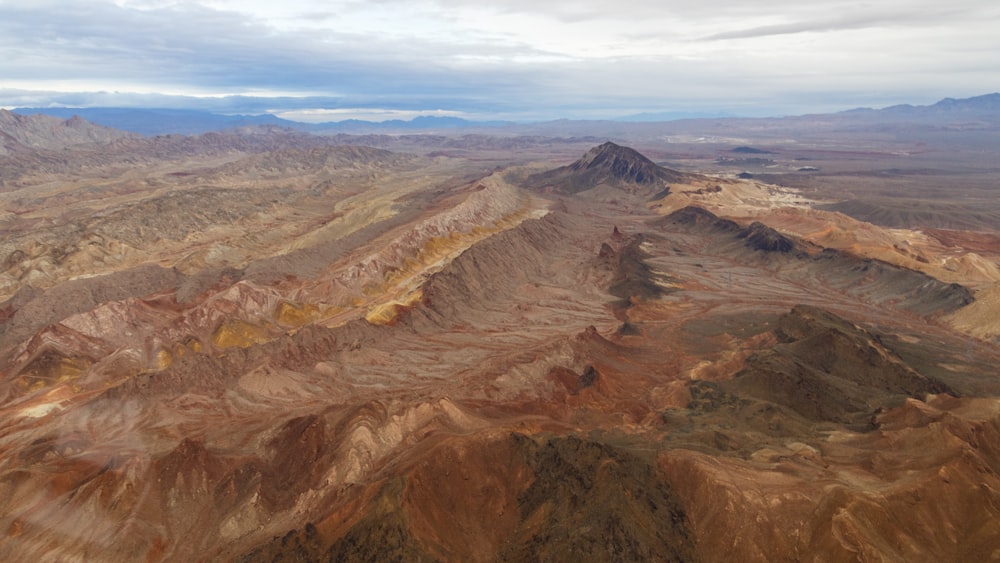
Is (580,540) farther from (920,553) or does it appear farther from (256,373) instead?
(256,373)

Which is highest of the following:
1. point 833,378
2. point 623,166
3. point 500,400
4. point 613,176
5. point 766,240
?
point 623,166

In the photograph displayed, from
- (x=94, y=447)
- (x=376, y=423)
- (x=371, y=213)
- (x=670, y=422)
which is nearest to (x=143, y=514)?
(x=94, y=447)

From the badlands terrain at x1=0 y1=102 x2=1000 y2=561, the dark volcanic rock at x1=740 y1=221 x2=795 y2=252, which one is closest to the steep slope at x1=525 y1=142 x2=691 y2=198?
the dark volcanic rock at x1=740 y1=221 x2=795 y2=252

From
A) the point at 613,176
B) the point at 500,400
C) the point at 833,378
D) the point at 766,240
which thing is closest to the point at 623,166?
the point at 613,176

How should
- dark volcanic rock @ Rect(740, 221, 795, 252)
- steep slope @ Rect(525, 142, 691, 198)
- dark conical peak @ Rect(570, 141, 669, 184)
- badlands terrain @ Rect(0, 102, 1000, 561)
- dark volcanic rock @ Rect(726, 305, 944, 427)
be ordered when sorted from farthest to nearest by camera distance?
dark conical peak @ Rect(570, 141, 669, 184) → steep slope @ Rect(525, 142, 691, 198) → dark volcanic rock @ Rect(740, 221, 795, 252) → dark volcanic rock @ Rect(726, 305, 944, 427) → badlands terrain @ Rect(0, 102, 1000, 561)

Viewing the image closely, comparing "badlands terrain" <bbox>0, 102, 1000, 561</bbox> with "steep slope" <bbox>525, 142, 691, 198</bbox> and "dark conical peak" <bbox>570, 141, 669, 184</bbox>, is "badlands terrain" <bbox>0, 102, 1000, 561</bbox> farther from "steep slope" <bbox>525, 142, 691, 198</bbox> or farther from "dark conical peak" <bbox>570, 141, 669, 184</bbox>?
"dark conical peak" <bbox>570, 141, 669, 184</bbox>

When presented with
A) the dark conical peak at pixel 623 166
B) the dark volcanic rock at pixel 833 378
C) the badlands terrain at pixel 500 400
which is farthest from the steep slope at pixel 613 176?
the dark volcanic rock at pixel 833 378

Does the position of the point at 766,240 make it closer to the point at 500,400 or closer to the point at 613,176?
the point at 500,400

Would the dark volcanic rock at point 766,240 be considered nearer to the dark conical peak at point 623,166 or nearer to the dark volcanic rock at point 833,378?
the dark volcanic rock at point 833,378
